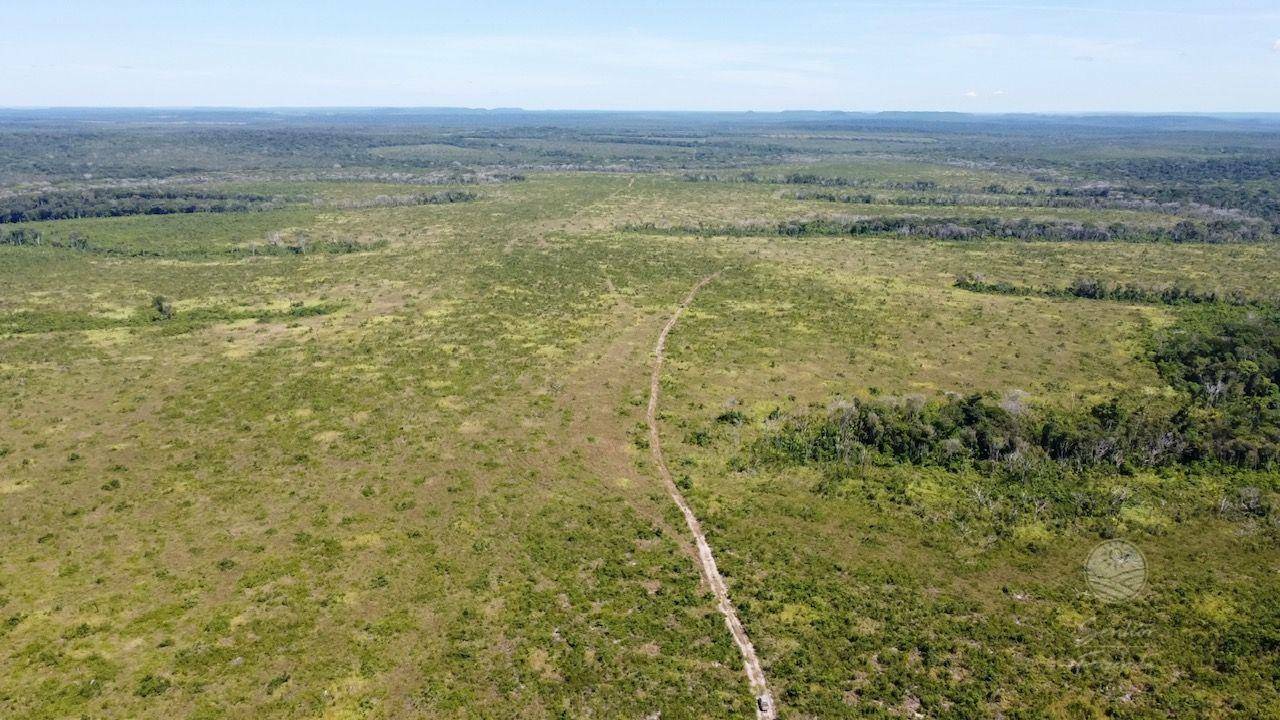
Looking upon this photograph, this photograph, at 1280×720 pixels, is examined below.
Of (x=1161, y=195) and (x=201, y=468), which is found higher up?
(x=1161, y=195)

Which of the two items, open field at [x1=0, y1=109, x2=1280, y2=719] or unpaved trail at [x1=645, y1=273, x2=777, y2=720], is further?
open field at [x1=0, y1=109, x2=1280, y2=719]

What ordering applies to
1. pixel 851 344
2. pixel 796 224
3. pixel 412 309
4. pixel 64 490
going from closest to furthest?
pixel 64 490 → pixel 851 344 → pixel 412 309 → pixel 796 224

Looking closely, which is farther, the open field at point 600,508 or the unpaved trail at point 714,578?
the open field at point 600,508

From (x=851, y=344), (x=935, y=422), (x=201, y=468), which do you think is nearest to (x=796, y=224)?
(x=851, y=344)

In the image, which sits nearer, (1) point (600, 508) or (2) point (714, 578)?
(2) point (714, 578)

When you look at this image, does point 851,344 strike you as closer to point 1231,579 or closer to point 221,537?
point 1231,579

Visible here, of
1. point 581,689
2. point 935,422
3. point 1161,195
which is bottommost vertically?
point 581,689

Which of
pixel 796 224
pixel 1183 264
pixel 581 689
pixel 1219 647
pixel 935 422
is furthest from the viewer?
pixel 796 224

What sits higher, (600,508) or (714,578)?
(600,508)
